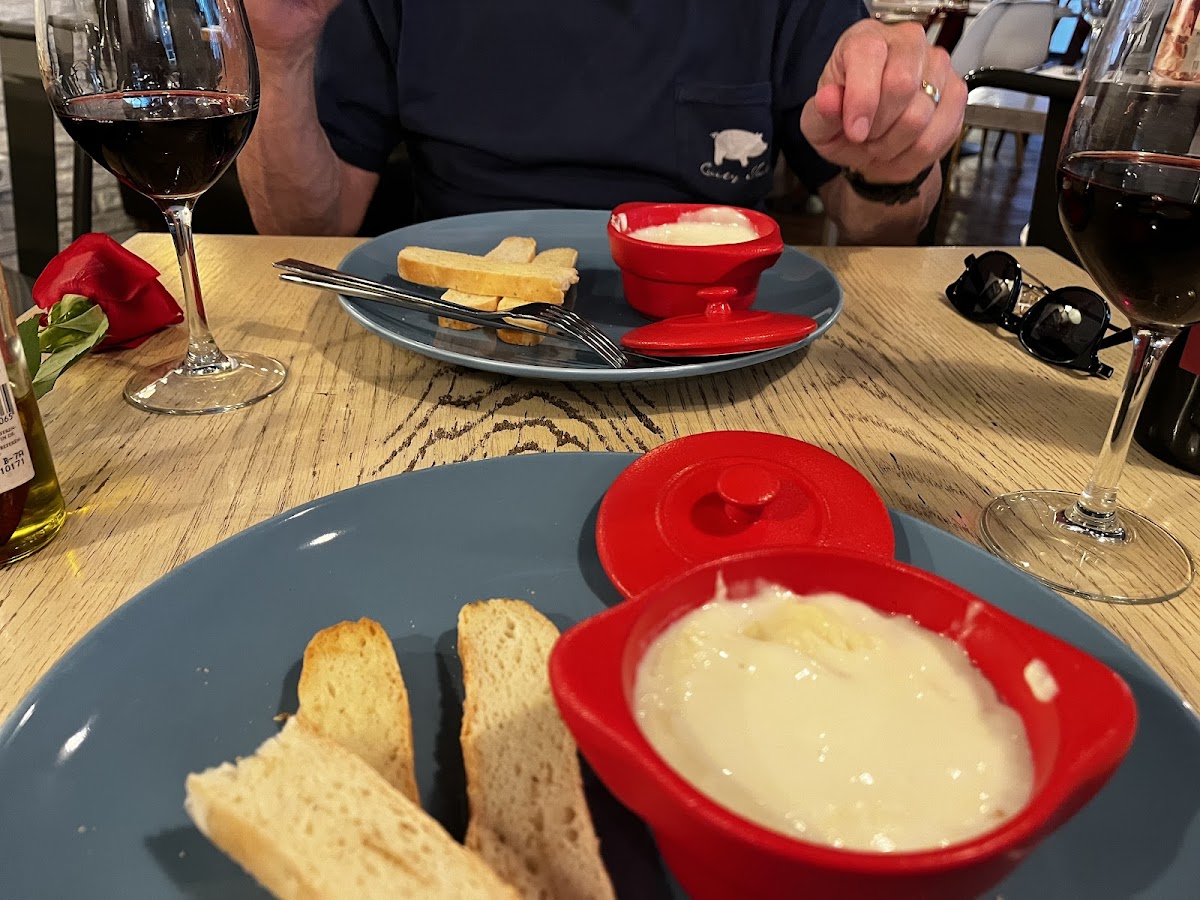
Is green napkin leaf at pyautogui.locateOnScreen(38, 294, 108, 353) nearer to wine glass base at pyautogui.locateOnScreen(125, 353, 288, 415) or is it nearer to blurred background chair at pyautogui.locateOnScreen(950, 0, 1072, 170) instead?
wine glass base at pyautogui.locateOnScreen(125, 353, 288, 415)

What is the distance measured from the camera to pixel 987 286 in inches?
42.9

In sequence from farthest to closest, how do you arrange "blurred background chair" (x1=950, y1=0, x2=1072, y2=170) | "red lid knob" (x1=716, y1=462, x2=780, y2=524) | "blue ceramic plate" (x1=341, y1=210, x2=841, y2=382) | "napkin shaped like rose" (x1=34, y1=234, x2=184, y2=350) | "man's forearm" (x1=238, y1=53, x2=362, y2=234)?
"blurred background chair" (x1=950, y1=0, x2=1072, y2=170), "man's forearm" (x1=238, y1=53, x2=362, y2=234), "napkin shaped like rose" (x1=34, y1=234, x2=184, y2=350), "blue ceramic plate" (x1=341, y1=210, x2=841, y2=382), "red lid knob" (x1=716, y1=462, x2=780, y2=524)

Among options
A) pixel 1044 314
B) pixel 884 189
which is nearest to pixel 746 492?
pixel 1044 314

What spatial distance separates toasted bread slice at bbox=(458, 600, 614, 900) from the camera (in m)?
0.38

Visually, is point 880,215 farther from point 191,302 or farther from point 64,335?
point 64,335

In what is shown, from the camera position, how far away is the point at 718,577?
1.50 ft

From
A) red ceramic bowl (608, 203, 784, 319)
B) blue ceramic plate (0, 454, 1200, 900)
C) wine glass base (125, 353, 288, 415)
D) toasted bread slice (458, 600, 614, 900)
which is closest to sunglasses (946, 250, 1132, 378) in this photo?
red ceramic bowl (608, 203, 784, 319)

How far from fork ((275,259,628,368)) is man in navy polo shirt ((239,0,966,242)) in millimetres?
657

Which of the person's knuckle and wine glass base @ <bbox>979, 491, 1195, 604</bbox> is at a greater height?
the person's knuckle

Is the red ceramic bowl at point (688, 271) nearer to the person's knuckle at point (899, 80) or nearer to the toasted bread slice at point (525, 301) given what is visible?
the toasted bread slice at point (525, 301)

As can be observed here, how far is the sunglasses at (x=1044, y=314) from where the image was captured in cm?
96

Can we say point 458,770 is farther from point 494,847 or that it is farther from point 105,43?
point 105,43

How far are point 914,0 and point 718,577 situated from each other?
146cm

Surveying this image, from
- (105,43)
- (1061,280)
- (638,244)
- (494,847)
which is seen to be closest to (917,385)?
(638,244)
